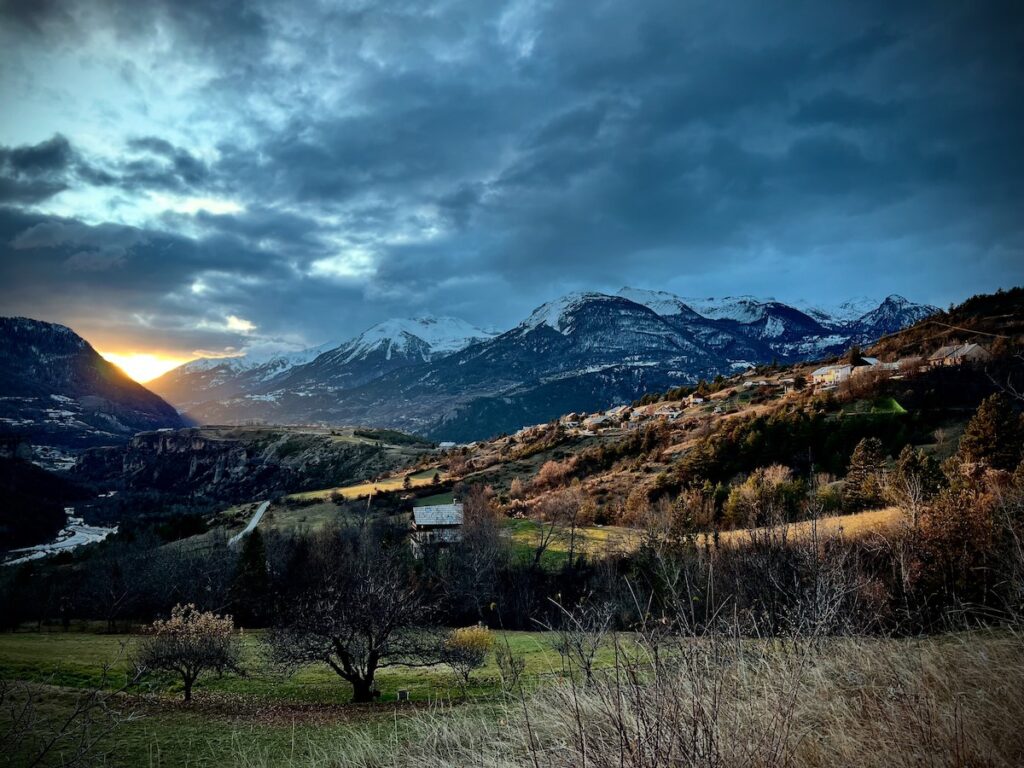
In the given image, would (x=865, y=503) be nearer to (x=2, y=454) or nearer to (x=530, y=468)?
(x=530, y=468)

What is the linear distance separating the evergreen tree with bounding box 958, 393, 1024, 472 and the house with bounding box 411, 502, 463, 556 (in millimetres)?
42566

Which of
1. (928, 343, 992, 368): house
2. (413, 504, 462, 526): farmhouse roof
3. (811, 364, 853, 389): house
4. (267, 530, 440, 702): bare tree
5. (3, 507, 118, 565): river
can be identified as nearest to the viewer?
(267, 530, 440, 702): bare tree

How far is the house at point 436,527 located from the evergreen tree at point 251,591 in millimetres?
14443

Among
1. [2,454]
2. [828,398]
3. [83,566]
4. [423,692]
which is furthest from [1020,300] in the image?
[2,454]

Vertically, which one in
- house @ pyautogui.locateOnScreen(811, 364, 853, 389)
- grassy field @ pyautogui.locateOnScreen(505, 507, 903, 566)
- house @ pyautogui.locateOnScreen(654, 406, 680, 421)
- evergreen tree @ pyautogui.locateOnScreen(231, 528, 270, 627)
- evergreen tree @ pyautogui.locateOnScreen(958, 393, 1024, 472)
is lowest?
evergreen tree @ pyautogui.locateOnScreen(231, 528, 270, 627)

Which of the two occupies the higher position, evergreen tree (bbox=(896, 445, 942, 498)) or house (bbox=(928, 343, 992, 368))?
house (bbox=(928, 343, 992, 368))

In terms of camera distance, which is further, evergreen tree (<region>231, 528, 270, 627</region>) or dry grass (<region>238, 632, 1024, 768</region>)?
evergreen tree (<region>231, 528, 270, 627</region>)

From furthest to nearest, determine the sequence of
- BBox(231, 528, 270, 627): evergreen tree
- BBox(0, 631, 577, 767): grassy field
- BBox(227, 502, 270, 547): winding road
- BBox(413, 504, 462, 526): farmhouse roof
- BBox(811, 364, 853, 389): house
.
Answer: BBox(811, 364, 853, 389): house
BBox(227, 502, 270, 547): winding road
BBox(413, 504, 462, 526): farmhouse roof
BBox(231, 528, 270, 627): evergreen tree
BBox(0, 631, 577, 767): grassy field

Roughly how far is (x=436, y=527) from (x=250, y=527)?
94.5ft

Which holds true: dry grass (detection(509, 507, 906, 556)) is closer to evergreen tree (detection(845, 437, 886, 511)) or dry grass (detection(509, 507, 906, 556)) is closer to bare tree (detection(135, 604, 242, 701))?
evergreen tree (detection(845, 437, 886, 511))

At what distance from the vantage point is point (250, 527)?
230ft

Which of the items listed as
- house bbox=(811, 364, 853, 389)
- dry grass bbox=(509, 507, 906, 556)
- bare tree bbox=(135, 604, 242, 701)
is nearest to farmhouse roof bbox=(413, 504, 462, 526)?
dry grass bbox=(509, 507, 906, 556)

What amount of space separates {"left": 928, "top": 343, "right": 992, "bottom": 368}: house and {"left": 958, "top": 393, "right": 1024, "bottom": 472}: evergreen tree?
3172cm

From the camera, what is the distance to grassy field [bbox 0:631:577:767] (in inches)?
470
